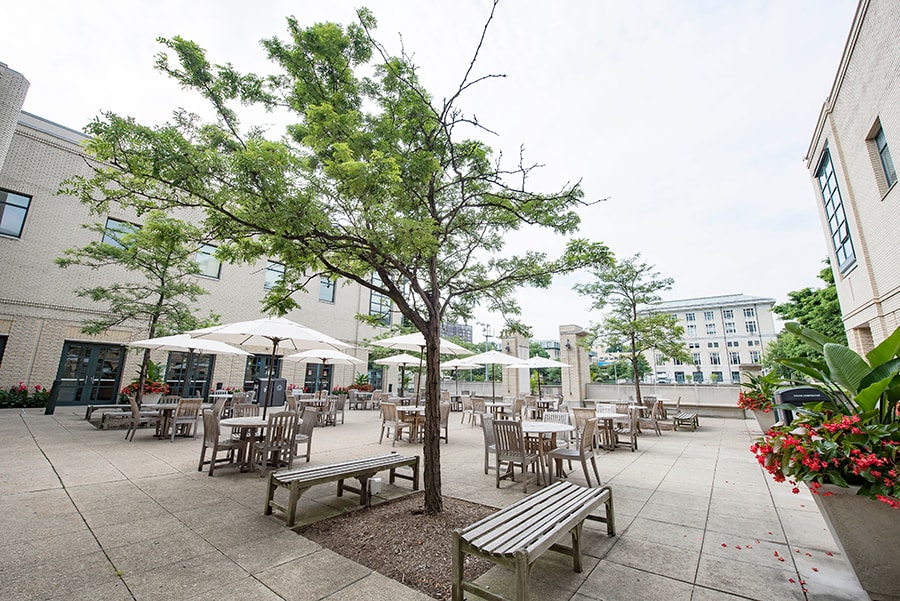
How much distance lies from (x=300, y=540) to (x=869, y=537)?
A: 4.65m

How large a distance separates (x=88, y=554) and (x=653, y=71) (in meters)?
9.74

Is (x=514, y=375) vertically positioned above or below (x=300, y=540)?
above

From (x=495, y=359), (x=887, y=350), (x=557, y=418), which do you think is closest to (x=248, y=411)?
(x=557, y=418)

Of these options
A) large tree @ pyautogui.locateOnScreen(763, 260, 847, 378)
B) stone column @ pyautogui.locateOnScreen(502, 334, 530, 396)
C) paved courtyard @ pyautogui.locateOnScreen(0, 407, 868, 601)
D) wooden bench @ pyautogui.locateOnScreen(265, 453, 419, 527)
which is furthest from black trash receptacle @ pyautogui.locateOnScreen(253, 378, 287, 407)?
large tree @ pyautogui.locateOnScreen(763, 260, 847, 378)

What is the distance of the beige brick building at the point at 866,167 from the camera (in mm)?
7617

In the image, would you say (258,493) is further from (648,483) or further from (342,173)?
(648,483)

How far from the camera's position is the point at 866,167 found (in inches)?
355

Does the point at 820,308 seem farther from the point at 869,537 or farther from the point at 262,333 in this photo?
the point at 262,333

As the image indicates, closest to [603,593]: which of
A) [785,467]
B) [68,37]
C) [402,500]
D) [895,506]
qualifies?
[785,467]

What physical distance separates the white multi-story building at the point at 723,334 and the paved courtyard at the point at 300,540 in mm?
62993

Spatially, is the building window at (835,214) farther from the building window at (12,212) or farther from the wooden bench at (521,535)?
the building window at (12,212)

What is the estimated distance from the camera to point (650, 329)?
13.8 metres

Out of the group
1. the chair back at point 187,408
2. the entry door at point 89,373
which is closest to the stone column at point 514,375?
the chair back at point 187,408

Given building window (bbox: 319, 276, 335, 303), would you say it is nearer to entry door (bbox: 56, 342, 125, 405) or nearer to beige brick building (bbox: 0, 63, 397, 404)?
beige brick building (bbox: 0, 63, 397, 404)
